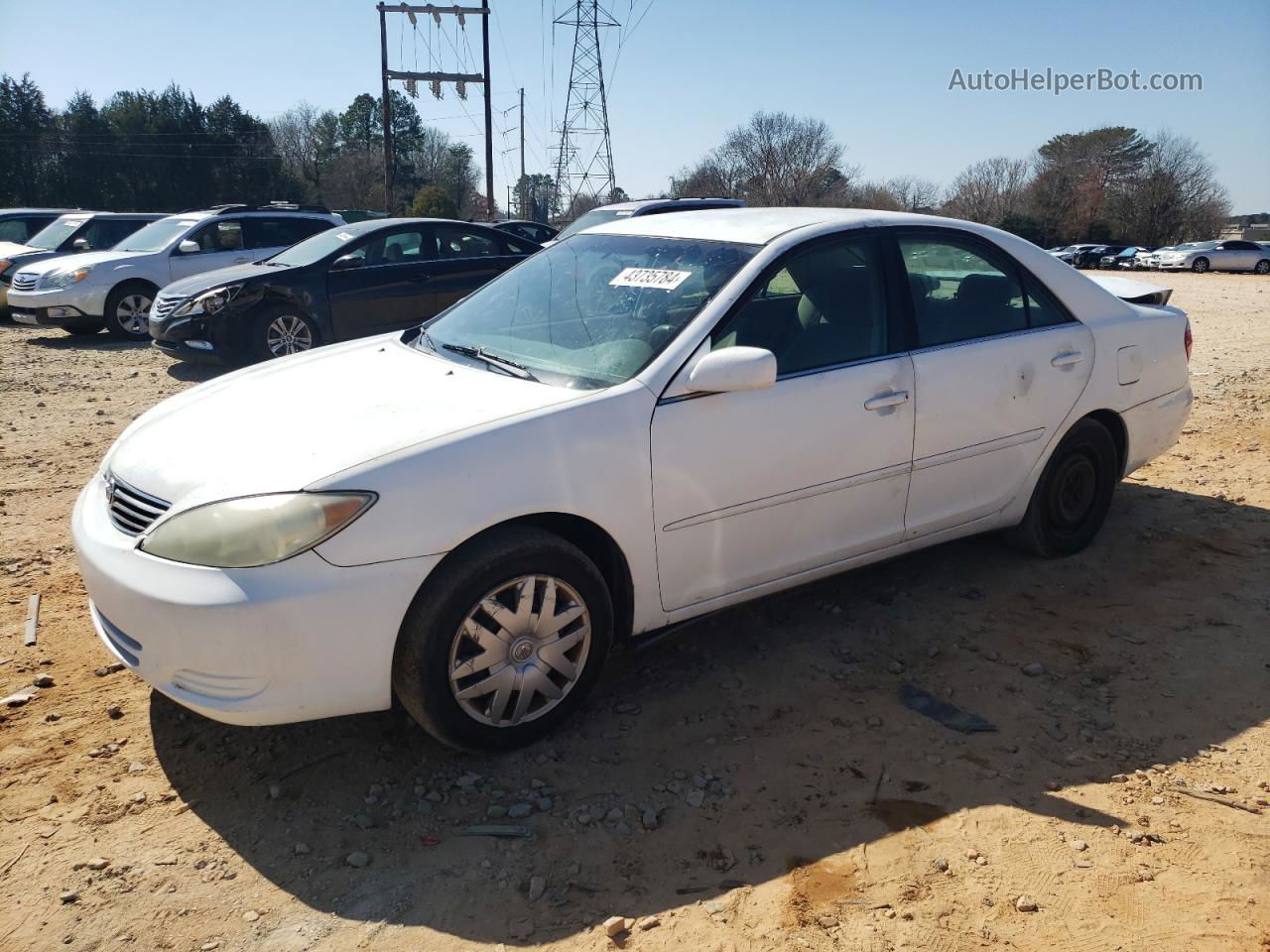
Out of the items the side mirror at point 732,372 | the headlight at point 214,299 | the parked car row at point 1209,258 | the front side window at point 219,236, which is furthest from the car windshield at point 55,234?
the parked car row at point 1209,258

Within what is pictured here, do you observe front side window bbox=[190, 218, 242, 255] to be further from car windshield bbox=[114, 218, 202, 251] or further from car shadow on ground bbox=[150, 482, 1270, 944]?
car shadow on ground bbox=[150, 482, 1270, 944]

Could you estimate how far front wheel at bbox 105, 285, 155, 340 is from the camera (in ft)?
40.3

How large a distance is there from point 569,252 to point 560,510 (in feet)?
5.48

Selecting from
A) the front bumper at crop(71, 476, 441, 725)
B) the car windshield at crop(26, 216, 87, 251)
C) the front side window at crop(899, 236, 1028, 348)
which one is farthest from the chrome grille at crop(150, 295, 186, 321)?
the front side window at crop(899, 236, 1028, 348)

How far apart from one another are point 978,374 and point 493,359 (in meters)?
1.99

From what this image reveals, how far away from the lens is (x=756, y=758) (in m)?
3.05

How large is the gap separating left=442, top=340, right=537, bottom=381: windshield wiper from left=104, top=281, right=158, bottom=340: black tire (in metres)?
10.4

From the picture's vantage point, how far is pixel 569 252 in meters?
4.16

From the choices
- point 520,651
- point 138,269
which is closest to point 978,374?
point 520,651

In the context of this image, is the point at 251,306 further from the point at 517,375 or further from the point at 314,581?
the point at 314,581

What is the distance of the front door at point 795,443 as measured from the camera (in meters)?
3.17

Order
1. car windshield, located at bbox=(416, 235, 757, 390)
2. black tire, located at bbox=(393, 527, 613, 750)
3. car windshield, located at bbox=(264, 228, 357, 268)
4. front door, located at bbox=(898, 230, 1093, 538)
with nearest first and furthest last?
black tire, located at bbox=(393, 527, 613, 750), car windshield, located at bbox=(416, 235, 757, 390), front door, located at bbox=(898, 230, 1093, 538), car windshield, located at bbox=(264, 228, 357, 268)

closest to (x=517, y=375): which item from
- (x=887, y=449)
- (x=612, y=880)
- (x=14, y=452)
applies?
(x=887, y=449)

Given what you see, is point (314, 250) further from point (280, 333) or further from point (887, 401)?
point (887, 401)
